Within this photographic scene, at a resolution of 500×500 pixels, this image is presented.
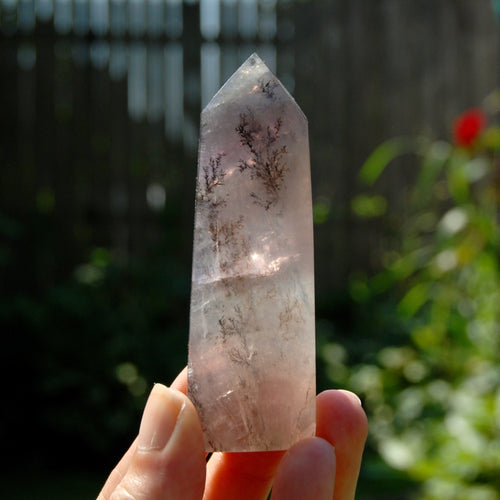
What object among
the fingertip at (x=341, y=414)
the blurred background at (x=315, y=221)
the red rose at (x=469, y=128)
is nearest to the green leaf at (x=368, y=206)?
the blurred background at (x=315, y=221)

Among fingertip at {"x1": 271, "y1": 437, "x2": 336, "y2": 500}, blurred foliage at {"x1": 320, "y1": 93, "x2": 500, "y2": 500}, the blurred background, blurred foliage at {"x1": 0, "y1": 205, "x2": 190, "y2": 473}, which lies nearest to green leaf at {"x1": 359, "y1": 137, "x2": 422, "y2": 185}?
the blurred background

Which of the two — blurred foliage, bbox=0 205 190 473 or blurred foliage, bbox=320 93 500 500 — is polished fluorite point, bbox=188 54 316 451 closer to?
blurred foliage, bbox=320 93 500 500

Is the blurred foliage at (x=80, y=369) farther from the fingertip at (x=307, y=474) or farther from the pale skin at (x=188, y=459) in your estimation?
the fingertip at (x=307, y=474)

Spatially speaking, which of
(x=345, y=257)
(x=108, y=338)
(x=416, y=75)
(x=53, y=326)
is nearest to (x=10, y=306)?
(x=53, y=326)

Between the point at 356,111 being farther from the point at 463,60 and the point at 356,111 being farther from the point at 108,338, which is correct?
the point at 108,338

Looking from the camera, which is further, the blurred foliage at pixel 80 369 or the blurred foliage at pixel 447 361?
the blurred foliage at pixel 80 369
